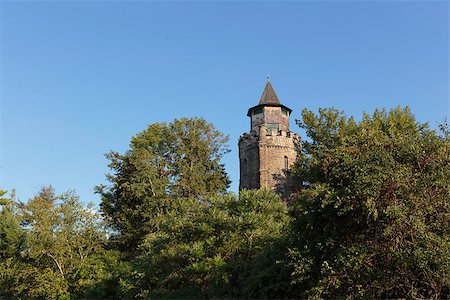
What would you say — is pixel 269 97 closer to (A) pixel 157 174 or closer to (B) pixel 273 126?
(B) pixel 273 126

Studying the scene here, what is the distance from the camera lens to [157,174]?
114 feet

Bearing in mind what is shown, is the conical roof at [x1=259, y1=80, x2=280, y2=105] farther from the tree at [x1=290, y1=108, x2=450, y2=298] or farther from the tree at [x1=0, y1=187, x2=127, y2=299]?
the tree at [x1=290, y1=108, x2=450, y2=298]

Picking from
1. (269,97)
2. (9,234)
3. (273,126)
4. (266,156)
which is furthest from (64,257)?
(269,97)

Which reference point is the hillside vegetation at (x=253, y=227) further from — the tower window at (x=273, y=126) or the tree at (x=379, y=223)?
the tower window at (x=273, y=126)

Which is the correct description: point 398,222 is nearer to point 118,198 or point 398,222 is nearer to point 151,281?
point 151,281

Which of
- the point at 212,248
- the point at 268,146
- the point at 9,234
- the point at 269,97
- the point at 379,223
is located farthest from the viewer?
the point at 269,97

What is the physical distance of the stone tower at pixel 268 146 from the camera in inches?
1641

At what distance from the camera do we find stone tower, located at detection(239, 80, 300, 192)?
41688 millimetres

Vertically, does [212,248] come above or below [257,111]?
below

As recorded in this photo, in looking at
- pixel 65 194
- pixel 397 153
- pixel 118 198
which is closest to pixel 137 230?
pixel 118 198

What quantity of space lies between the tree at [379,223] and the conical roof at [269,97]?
104ft

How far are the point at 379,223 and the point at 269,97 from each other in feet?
111

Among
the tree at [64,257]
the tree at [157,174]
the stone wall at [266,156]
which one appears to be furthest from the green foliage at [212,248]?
the stone wall at [266,156]

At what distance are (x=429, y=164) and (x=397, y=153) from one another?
0.89 meters
